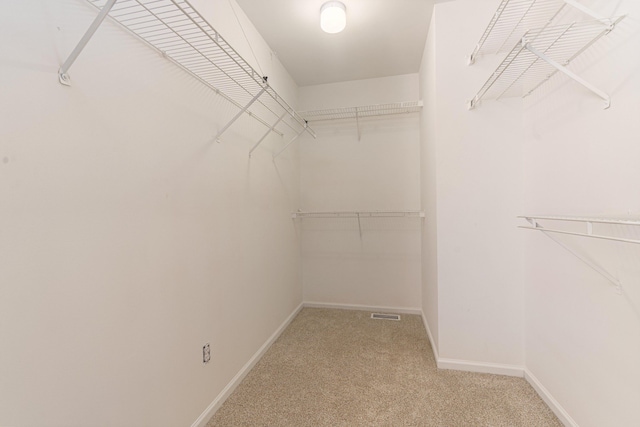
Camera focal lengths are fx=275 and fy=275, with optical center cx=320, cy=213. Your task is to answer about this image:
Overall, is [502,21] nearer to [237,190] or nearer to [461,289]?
[461,289]

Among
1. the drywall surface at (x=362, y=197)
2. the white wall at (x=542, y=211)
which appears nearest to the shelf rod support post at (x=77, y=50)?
the white wall at (x=542, y=211)

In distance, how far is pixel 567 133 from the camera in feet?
4.84

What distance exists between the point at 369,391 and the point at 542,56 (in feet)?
6.90

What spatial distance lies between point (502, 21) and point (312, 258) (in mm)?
2730

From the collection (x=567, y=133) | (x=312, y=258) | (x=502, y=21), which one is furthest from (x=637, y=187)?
(x=312, y=258)

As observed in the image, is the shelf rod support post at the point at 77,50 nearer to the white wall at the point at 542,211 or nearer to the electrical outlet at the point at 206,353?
the electrical outlet at the point at 206,353

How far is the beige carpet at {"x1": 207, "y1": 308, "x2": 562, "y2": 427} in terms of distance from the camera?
1600 mm

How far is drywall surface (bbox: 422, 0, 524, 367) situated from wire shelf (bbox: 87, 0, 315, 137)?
1.35 metres

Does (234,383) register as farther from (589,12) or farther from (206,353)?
(589,12)

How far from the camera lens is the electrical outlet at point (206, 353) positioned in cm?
157

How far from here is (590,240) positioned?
4.35 ft

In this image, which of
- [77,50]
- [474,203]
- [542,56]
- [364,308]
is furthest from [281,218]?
[542,56]

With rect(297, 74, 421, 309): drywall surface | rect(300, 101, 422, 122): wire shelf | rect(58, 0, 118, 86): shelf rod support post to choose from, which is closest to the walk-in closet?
rect(58, 0, 118, 86): shelf rod support post

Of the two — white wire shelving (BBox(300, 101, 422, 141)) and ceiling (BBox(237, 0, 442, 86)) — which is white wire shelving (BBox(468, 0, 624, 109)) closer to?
ceiling (BBox(237, 0, 442, 86))
